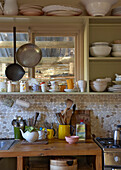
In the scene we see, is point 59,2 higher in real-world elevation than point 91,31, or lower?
higher

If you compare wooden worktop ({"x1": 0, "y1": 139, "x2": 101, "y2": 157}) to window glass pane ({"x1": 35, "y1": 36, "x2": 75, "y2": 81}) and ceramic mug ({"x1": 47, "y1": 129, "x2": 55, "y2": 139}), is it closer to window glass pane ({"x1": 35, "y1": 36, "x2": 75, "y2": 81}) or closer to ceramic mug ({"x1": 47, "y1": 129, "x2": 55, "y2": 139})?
ceramic mug ({"x1": 47, "y1": 129, "x2": 55, "y2": 139})

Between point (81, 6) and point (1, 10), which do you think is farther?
point (81, 6)

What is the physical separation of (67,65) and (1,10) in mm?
1001

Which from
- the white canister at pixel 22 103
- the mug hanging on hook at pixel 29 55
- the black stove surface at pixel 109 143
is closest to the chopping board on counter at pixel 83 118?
the black stove surface at pixel 109 143

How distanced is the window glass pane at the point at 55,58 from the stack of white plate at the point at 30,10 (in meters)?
0.34

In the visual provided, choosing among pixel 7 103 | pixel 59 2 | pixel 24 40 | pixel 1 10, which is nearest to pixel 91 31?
pixel 59 2

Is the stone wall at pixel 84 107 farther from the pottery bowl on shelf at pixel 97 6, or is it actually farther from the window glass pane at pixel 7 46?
the pottery bowl on shelf at pixel 97 6

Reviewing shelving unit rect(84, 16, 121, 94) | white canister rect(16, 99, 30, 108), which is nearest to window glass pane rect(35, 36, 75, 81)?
shelving unit rect(84, 16, 121, 94)

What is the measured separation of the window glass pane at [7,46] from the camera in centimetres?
305

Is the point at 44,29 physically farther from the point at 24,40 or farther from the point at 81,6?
the point at 81,6

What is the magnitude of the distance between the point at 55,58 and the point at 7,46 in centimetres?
61

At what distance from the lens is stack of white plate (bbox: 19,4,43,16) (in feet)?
9.11

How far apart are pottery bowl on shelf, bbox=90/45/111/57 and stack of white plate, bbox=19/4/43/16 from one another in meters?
0.73

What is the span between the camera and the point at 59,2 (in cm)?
307
